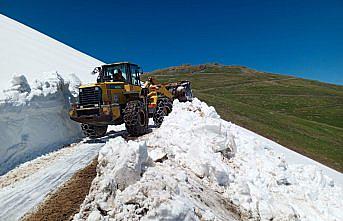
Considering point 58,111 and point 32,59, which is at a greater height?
point 32,59

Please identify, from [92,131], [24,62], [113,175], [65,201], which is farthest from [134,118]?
[24,62]

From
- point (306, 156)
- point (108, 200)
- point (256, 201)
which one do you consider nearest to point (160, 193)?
point (108, 200)

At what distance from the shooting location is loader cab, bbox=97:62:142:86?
640 inches

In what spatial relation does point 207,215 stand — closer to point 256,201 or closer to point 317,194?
point 256,201

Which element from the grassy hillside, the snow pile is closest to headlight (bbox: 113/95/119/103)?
the snow pile

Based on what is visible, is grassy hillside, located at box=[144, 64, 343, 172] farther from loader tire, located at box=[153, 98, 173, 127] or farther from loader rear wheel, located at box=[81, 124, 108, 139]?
loader rear wheel, located at box=[81, 124, 108, 139]

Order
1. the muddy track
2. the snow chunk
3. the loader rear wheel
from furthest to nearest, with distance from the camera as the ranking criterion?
the loader rear wheel, the muddy track, the snow chunk

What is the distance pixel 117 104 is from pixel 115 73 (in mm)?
2513

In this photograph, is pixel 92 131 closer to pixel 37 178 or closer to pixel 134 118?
pixel 134 118

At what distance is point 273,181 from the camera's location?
1177 centimetres

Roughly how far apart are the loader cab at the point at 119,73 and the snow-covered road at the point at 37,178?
3.91 m

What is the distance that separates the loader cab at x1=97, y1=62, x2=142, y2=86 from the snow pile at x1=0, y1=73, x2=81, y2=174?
75.8 inches

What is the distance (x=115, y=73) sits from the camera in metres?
16.4

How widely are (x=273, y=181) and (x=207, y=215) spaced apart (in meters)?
5.09
